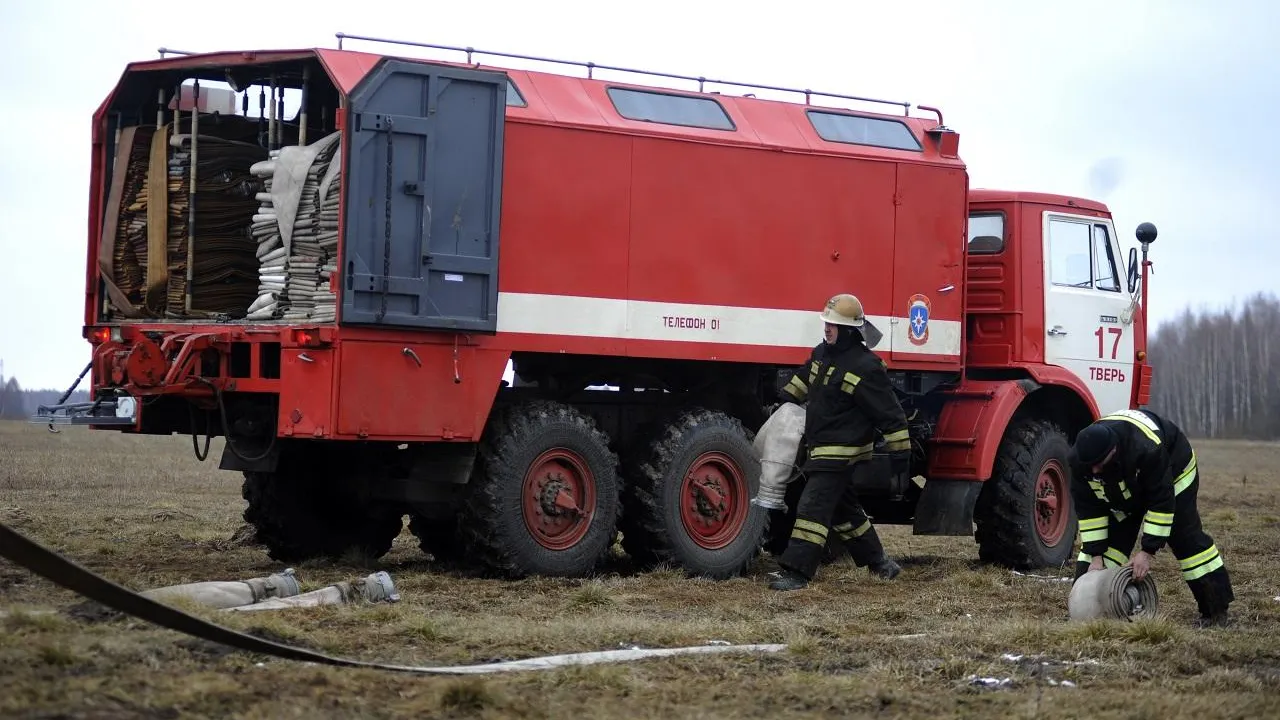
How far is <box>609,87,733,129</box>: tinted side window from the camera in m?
12.1

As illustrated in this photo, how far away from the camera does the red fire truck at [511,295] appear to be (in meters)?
10.6

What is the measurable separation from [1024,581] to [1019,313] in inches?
102

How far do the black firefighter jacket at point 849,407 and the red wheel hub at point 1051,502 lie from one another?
305 cm

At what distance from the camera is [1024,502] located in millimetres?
14023

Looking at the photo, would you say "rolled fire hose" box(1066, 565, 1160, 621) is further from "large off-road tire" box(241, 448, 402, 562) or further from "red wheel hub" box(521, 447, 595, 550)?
"large off-road tire" box(241, 448, 402, 562)

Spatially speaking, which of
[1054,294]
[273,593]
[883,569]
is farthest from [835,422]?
[273,593]

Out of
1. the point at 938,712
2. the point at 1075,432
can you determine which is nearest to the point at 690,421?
the point at 1075,432

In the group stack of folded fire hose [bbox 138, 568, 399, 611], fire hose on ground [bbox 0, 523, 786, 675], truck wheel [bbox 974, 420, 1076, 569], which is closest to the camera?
fire hose on ground [bbox 0, 523, 786, 675]

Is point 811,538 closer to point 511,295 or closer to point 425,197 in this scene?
point 511,295

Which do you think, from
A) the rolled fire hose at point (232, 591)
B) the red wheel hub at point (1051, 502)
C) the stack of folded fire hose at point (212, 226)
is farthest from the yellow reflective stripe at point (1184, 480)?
the stack of folded fire hose at point (212, 226)

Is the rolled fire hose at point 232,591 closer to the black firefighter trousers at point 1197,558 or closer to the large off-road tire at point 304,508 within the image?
the large off-road tire at point 304,508

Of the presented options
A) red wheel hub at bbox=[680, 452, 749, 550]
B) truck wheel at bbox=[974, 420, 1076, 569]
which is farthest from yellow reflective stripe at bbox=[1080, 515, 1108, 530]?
truck wheel at bbox=[974, 420, 1076, 569]

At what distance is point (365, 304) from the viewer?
34.0 feet

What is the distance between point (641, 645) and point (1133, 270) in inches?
323
